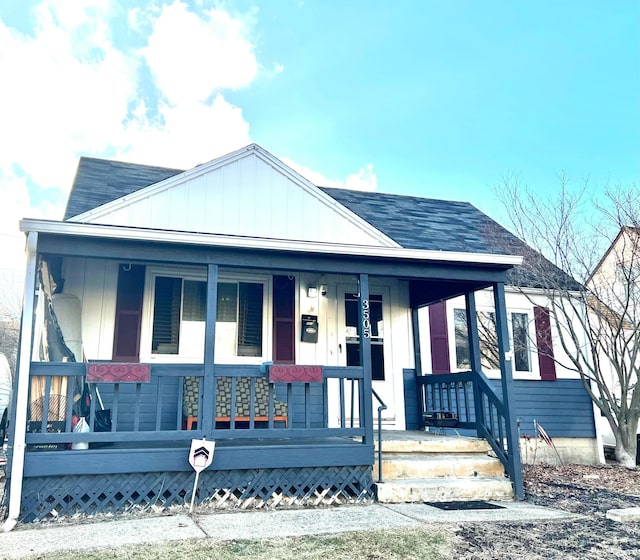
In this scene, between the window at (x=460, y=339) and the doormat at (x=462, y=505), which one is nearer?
the doormat at (x=462, y=505)

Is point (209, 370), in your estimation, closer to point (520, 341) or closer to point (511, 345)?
point (511, 345)

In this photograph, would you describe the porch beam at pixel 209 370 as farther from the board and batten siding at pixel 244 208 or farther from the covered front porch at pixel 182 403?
the board and batten siding at pixel 244 208

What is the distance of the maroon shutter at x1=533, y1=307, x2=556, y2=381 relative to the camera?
8.35 metres

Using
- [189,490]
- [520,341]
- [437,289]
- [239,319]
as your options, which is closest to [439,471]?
[437,289]

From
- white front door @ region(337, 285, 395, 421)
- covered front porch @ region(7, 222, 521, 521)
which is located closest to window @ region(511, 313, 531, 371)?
white front door @ region(337, 285, 395, 421)

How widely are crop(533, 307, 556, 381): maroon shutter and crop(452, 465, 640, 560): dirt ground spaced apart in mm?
2597

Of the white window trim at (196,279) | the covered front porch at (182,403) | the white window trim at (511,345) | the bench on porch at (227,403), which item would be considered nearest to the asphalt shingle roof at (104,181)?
the covered front porch at (182,403)

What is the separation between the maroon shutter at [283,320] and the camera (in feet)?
22.5

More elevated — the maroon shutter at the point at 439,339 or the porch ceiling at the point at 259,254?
the porch ceiling at the point at 259,254

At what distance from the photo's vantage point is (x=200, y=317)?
6.73 meters

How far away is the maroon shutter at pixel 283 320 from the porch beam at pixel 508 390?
101 inches

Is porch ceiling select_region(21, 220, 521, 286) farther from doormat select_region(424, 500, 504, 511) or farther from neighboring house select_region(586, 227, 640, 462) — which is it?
neighboring house select_region(586, 227, 640, 462)

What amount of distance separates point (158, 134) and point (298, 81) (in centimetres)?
728

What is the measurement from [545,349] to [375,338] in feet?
9.59
